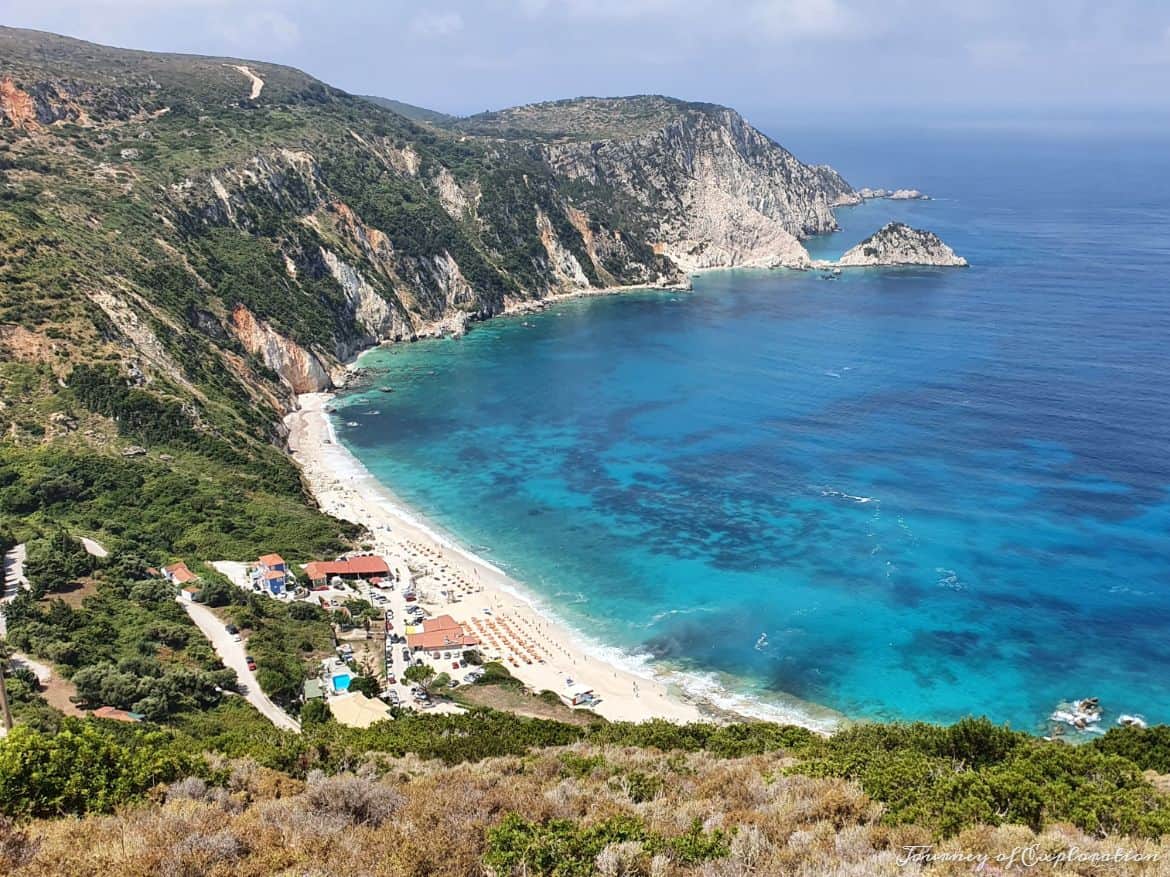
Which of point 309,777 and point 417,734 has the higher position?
point 309,777

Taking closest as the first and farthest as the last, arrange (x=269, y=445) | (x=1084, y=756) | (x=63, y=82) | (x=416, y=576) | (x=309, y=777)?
(x=309, y=777) → (x=1084, y=756) → (x=416, y=576) → (x=269, y=445) → (x=63, y=82)

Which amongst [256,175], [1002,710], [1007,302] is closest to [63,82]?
[256,175]

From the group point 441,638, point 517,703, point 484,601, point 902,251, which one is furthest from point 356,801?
point 902,251

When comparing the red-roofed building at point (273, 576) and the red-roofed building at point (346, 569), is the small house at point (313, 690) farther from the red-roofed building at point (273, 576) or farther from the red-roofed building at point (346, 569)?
→ the red-roofed building at point (346, 569)

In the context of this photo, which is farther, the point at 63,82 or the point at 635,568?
the point at 63,82

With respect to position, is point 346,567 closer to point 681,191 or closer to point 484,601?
point 484,601

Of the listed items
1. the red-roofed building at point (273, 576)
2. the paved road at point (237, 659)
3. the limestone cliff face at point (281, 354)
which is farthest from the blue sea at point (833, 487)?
the paved road at point (237, 659)

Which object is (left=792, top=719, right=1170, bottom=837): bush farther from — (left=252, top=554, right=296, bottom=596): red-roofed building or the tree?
(left=252, top=554, right=296, bottom=596): red-roofed building

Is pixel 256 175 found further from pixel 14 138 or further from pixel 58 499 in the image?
pixel 58 499
